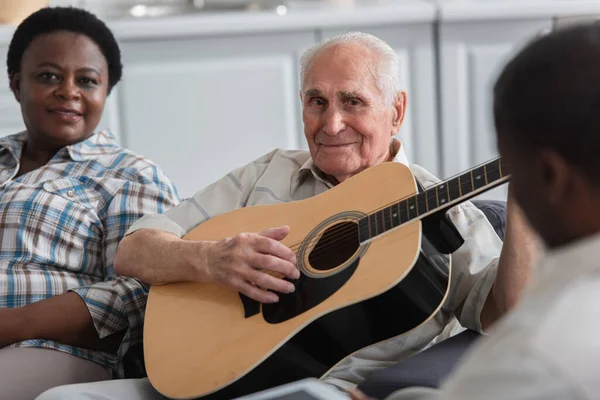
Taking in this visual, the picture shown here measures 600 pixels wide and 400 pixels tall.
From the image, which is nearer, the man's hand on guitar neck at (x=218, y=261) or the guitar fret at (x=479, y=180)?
the guitar fret at (x=479, y=180)

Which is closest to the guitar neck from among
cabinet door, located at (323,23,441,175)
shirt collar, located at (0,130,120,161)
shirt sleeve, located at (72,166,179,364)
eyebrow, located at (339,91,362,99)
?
eyebrow, located at (339,91,362,99)

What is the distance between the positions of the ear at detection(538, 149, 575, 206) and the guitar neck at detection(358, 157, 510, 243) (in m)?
0.51

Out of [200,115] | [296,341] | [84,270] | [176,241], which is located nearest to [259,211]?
[176,241]

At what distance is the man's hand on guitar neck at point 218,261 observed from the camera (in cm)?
154

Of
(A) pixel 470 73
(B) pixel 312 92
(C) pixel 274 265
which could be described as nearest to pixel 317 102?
(B) pixel 312 92

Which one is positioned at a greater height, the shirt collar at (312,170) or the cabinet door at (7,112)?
the shirt collar at (312,170)

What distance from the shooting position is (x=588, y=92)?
77 cm

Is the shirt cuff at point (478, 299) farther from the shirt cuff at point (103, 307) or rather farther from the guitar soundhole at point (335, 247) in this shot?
the shirt cuff at point (103, 307)

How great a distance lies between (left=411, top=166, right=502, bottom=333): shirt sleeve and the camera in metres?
1.59

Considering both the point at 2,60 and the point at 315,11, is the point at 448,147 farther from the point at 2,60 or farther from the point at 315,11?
the point at 2,60

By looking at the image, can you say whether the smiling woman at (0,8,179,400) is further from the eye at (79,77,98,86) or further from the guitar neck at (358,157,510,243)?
the guitar neck at (358,157,510,243)

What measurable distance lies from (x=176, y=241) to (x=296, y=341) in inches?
15.0

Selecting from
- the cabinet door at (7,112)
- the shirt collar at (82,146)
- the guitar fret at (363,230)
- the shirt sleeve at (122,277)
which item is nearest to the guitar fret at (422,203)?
the guitar fret at (363,230)

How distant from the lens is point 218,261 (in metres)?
1.62
